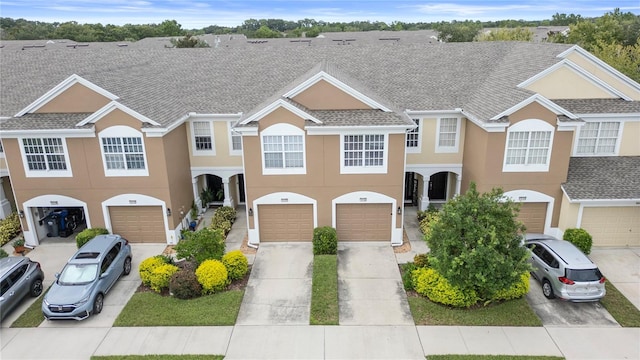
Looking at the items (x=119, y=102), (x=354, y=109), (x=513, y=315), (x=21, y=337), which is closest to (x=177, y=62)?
(x=119, y=102)

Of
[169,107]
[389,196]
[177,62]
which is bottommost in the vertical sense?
[389,196]

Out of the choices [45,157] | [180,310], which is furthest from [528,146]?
[45,157]

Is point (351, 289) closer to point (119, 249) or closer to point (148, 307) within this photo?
point (148, 307)

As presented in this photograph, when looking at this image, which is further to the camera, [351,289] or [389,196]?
[389,196]

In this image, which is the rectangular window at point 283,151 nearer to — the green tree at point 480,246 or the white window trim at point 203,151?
the white window trim at point 203,151

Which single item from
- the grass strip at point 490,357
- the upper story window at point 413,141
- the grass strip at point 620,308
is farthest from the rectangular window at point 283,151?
the grass strip at point 620,308

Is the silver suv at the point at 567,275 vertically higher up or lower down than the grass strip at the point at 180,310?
higher up
